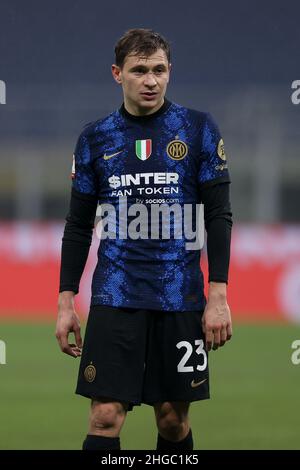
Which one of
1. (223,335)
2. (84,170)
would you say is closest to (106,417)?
(223,335)

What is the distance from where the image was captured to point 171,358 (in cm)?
472

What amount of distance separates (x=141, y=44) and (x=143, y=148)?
46 cm

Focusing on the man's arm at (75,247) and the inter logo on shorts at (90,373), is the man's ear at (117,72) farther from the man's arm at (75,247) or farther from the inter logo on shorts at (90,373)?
the inter logo on shorts at (90,373)

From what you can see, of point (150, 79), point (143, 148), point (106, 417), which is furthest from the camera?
point (143, 148)

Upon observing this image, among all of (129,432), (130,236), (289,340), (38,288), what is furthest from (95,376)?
(38,288)

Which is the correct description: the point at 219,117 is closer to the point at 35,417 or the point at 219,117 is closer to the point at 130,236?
the point at 35,417

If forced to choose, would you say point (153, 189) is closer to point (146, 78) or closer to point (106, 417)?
point (146, 78)

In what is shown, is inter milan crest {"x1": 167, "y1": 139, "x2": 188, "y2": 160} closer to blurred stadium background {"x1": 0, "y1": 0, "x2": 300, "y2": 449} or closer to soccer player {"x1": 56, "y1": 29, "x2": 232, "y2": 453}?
soccer player {"x1": 56, "y1": 29, "x2": 232, "y2": 453}

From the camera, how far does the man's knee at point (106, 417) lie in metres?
4.55

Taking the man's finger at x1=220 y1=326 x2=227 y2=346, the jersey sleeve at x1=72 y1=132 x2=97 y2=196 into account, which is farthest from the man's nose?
the man's finger at x1=220 y1=326 x2=227 y2=346

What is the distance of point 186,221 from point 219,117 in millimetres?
11203

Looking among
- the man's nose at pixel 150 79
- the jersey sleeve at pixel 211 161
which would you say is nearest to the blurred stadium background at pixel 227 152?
the jersey sleeve at pixel 211 161

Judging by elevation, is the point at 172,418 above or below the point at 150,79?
below

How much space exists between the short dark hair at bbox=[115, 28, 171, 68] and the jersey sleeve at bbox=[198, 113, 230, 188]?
404 millimetres
